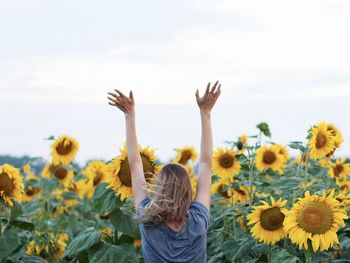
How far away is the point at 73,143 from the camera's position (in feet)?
27.1

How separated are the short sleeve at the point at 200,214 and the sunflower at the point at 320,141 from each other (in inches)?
79.1

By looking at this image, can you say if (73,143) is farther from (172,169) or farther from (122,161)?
(172,169)

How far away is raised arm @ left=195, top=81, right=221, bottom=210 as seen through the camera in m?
3.87

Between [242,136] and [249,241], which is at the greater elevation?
[242,136]

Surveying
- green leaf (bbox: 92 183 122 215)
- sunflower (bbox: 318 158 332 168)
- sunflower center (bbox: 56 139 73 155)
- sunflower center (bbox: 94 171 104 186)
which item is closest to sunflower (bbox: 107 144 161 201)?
green leaf (bbox: 92 183 122 215)

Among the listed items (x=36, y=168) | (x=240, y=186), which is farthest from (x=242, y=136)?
(x=36, y=168)

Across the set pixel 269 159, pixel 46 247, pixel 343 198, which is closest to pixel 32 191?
pixel 46 247

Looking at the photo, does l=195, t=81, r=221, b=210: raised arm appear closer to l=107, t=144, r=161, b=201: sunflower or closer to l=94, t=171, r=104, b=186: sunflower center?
l=107, t=144, r=161, b=201: sunflower

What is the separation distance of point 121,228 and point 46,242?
1853mm

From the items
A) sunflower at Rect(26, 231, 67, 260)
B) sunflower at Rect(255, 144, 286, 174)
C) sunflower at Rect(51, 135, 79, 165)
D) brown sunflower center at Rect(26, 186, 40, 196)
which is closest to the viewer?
sunflower at Rect(26, 231, 67, 260)

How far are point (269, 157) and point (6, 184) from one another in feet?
8.49

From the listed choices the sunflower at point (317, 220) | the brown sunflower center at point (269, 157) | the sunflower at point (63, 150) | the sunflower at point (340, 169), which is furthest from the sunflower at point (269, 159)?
the sunflower at point (317, 220)

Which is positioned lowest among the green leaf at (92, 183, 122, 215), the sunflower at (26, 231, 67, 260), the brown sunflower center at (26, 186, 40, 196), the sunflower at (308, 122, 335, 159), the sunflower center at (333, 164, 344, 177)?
the sunflower at (26, 231, 67, 260)

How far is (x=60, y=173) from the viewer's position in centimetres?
853
